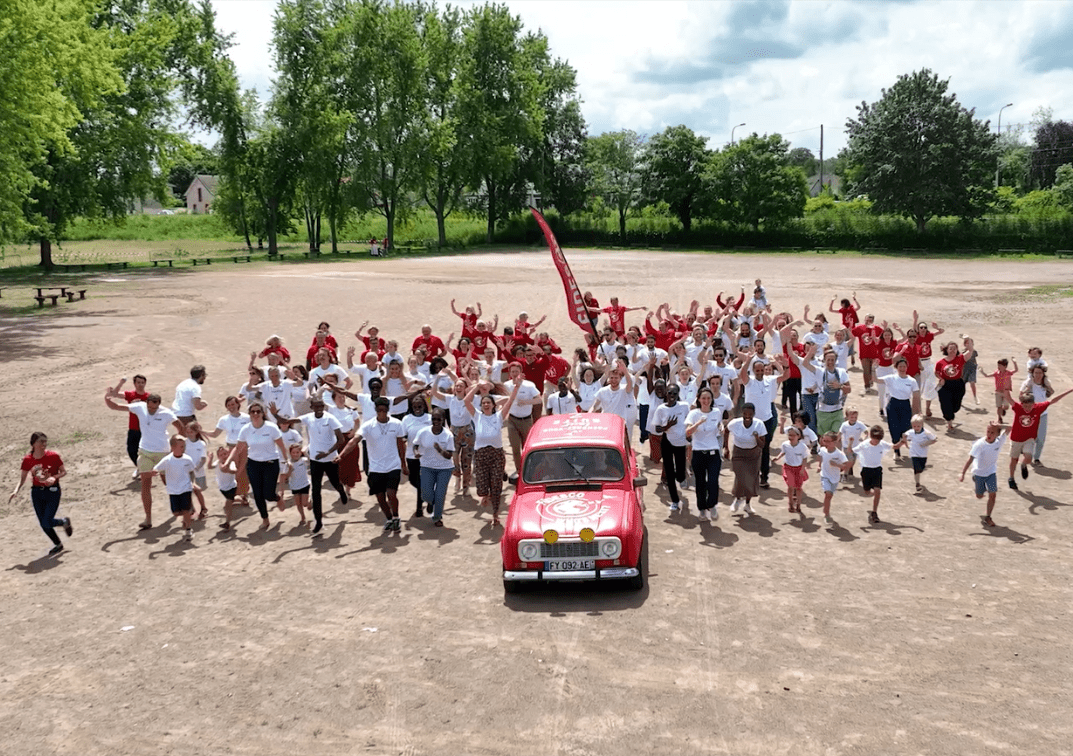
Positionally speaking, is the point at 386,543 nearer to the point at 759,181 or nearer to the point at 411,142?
the point at 411,142

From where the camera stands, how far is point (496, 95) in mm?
77562

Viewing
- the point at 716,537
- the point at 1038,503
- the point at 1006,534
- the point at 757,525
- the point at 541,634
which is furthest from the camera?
the point at 1038,503

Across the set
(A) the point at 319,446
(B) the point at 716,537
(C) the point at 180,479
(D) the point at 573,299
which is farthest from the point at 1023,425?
(C) the point at 180,479

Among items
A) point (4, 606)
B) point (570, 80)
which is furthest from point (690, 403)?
point (570, 80)

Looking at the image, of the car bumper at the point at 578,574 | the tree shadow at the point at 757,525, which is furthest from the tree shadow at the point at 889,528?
the car bumper at the point at 578,574

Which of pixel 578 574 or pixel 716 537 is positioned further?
pixel 716 537

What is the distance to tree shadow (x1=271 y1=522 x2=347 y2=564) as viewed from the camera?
35.9 feet

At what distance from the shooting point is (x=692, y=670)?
782 cm

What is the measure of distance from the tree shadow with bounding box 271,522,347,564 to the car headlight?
3.61 metres

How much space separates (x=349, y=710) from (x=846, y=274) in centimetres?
4608

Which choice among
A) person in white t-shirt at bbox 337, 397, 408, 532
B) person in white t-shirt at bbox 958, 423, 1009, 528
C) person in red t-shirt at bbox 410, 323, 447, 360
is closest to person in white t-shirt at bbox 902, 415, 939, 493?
person in white t-shirt at bbox 958, 423, 1009, 528

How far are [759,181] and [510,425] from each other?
64.2 metres

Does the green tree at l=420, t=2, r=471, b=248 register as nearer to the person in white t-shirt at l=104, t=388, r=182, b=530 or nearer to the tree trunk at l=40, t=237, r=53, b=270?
the tree trunk at l=40, t=237, r=53, b=270

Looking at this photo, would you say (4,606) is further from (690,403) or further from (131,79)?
(131,79)
